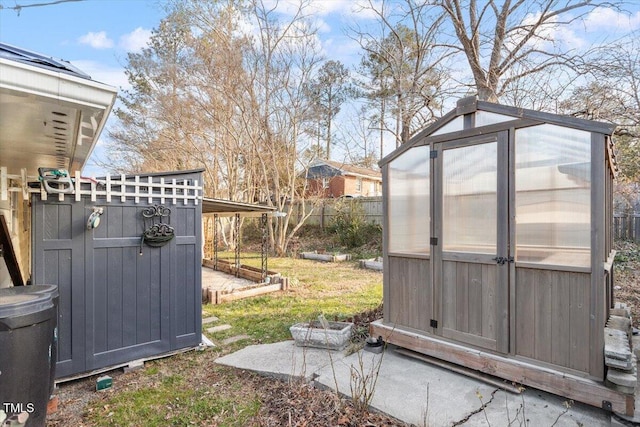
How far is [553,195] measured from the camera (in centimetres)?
283

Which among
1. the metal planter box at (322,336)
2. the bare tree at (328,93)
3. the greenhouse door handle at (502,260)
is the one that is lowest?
the metal planter box at (322,336)

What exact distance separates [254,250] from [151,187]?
11038 mm

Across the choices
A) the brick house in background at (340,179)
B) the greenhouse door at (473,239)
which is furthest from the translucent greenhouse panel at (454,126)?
the brick house in background at (340,179)

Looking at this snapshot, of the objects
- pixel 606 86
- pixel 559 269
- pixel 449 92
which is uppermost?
pixel 449 92

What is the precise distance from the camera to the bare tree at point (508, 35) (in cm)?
529

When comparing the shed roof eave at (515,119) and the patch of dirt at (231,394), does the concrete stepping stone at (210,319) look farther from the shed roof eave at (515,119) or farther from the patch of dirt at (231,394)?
the shed roof eave at (515,119)

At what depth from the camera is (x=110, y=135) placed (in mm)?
12391

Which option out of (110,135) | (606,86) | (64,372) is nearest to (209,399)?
(64,372)

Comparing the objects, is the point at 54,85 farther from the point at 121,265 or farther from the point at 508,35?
the point at 508,35

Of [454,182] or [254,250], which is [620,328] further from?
[254,250]

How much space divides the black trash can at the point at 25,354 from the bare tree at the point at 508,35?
6014 millimetres

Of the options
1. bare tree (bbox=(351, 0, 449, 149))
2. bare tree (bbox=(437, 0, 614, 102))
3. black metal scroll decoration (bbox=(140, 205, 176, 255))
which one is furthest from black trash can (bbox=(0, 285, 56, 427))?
bare tree (bbox=(437, 0, 614, 102))

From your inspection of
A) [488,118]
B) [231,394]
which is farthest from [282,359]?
[488,118]

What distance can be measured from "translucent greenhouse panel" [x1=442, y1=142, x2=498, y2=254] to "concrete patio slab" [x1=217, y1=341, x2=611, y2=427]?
121 centimetres
